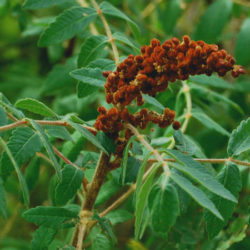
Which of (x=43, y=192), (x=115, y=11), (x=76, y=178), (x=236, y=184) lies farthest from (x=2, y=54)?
(x=236, y=184)

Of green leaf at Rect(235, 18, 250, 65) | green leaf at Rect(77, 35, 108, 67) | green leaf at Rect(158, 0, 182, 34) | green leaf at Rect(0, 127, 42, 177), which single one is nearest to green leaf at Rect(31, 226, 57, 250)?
green leaf at Rect(0, 127, 42, 177)

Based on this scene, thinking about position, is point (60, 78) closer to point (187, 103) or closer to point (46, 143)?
point (187, 103)

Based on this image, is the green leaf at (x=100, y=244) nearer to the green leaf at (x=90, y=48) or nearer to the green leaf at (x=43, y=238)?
the green leaf at (x=43, y=238)

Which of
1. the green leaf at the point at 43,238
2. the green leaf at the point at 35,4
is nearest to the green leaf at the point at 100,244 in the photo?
the green leaf at the point at 43,238

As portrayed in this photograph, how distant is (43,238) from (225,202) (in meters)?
0.45

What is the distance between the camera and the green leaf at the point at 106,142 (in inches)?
36.3

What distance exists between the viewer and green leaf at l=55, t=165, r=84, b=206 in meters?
0.98

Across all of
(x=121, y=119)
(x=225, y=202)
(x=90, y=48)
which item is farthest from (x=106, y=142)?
(x=90, y=48)

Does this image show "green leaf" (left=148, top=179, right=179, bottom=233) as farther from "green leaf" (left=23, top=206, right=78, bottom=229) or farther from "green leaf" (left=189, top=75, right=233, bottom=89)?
"green leaf" (left=189, top=75, right=233, bottom=89)

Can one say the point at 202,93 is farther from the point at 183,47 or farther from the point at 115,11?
the point at 183,47

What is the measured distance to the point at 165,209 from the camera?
2.31 feet

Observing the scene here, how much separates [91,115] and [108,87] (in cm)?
68

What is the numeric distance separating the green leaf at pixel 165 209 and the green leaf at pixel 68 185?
32 centimetres

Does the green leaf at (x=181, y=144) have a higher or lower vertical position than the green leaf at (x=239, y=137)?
lower
